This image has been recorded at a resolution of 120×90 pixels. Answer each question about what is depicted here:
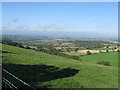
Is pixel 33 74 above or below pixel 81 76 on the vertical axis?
above

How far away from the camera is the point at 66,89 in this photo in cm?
670

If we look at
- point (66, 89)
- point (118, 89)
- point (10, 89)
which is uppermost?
point (10, 89)

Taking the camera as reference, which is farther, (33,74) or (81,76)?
(81,76)

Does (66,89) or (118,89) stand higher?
(66,89)

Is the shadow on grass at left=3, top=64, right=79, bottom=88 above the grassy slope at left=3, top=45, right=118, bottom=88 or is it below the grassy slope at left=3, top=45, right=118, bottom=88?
above

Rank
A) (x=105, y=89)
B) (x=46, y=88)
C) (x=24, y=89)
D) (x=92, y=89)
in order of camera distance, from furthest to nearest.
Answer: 1. (x=105, y=89)
2. (x=92, y=89)
3. (x=46, y=88)
4. (x=24, y=89)

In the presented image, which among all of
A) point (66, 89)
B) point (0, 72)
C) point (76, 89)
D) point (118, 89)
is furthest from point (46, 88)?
point (118, 89)

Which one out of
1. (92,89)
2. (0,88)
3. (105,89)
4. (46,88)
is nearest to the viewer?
(0,88)

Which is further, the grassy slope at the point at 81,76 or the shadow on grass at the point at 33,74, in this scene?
the grassy slope at the point at 81,76

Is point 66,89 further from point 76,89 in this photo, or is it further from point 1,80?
point 1,80

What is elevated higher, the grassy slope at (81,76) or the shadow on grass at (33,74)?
the shadow on grass at (33,74)

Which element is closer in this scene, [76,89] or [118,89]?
[76,89]

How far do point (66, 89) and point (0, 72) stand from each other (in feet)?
9.77

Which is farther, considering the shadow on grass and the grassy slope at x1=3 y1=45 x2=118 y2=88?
the grassy slope at x1=3 y1=45 x2=118 y2=88
